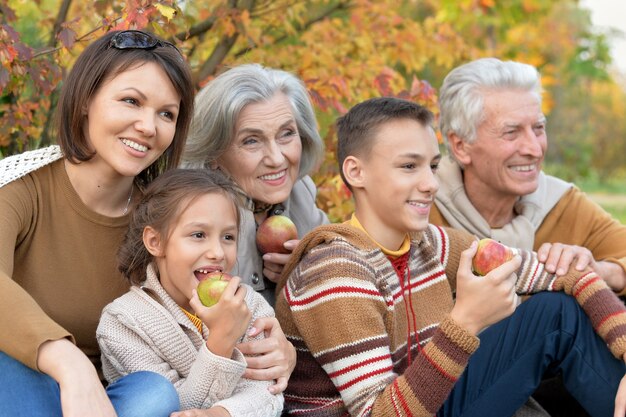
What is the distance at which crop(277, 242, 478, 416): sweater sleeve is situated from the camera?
2.85 metres

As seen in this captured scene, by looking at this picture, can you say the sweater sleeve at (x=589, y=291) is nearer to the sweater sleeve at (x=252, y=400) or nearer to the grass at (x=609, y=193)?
the sweater sleeve at (x=252, y=400)

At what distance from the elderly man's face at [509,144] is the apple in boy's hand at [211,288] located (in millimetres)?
1651

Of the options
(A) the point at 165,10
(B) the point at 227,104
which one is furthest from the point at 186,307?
(A) the point at 165,10

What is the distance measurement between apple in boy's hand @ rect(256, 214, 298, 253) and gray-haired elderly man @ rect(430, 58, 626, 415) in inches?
32.4

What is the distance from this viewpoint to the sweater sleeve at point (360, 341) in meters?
2.85

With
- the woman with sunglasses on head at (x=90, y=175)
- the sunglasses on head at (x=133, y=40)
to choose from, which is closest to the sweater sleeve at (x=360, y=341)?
the woman with sunglasses on head at (x=90, y=175)

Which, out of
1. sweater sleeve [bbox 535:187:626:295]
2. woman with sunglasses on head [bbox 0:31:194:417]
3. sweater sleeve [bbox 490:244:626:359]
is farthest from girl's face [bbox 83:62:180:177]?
sweater sleeve [bbox 535:187:626:295]

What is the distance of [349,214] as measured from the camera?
475 cm

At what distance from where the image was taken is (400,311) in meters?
3.26

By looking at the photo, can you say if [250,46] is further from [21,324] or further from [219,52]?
[21,324]

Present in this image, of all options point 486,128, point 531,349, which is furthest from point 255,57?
point 531,349

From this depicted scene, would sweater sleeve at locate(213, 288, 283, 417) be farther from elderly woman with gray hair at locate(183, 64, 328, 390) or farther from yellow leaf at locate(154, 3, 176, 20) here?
yellow leaf at locate(154, 3, 176, 20)

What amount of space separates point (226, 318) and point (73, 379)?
479 mm

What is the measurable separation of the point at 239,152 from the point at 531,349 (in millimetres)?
1369
